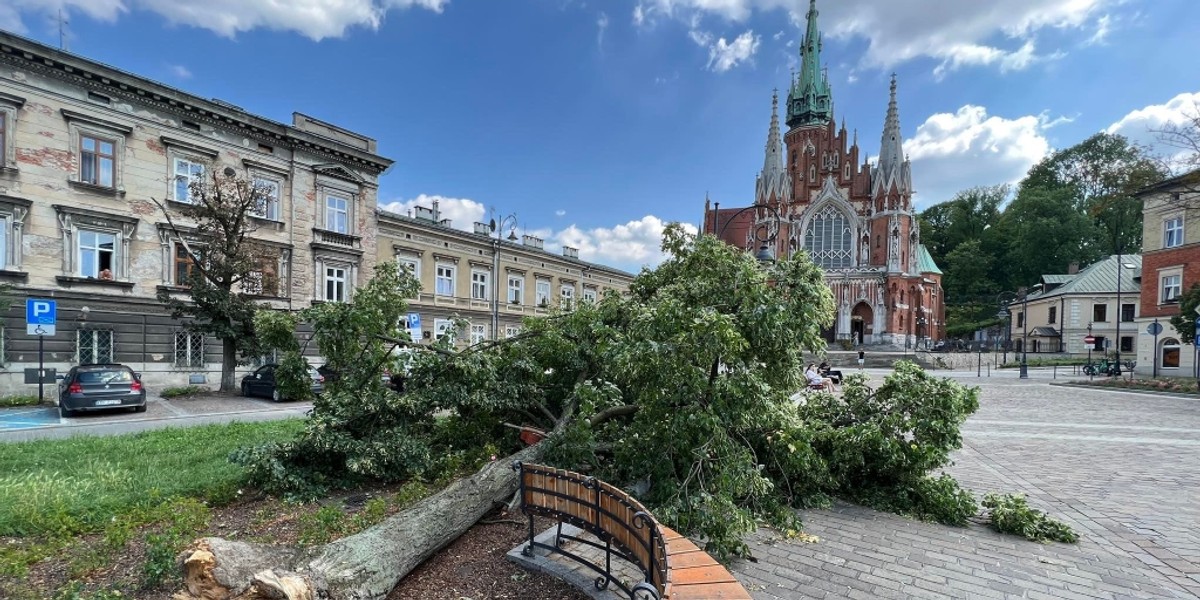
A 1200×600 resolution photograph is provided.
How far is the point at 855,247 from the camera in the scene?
5262 cm

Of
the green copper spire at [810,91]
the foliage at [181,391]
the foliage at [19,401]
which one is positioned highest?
the green copper spire at [810,91]

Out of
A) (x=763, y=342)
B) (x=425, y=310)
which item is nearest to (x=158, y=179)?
(x=425, y=310)

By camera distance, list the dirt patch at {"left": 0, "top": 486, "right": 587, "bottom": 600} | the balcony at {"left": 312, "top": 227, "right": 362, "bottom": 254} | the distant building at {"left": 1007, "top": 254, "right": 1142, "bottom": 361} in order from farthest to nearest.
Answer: the distant building at {"left": 1007, "top": 254, "right": 1142, "bottom": 361} → the balcony at {"left": 312, "top": 227, "right": 362, "bottom": 254} → the dirt patch at {"left": 0, "top": 486, "right": 587, "bottom": 600}

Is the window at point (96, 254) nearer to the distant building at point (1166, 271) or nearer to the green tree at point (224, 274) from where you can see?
the green tree at point (224, 274)

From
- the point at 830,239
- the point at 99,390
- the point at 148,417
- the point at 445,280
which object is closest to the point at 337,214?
the point at 445,280

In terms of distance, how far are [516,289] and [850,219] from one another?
36.7 meters

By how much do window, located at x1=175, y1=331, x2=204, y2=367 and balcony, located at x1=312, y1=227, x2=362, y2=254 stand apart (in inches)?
231

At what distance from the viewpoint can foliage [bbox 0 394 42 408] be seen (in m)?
14.8

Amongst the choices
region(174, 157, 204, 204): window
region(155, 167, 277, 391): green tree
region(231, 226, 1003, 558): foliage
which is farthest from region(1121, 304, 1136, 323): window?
region(174, 157, 204, 204): window

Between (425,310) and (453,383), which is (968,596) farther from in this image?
(425,310)

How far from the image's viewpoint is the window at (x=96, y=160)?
17703 mm

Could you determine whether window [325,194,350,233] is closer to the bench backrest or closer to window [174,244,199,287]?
window [174,244,199,287]

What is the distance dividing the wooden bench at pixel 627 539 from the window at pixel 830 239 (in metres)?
53.7

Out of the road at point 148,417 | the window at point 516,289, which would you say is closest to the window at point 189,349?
the road at point 148,417
